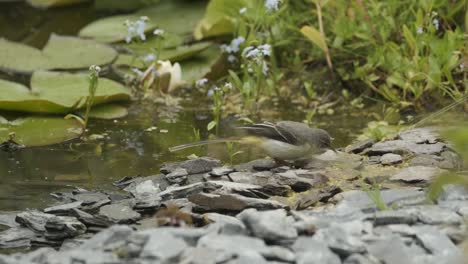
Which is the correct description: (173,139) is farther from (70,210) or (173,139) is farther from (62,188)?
(70,210)

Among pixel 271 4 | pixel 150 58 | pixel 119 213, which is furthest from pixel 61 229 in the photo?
pixel 150 58

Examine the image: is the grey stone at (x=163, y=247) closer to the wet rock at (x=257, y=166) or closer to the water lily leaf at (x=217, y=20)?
the wet rock at (x=257, y=166)

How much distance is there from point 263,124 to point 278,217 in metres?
1.30

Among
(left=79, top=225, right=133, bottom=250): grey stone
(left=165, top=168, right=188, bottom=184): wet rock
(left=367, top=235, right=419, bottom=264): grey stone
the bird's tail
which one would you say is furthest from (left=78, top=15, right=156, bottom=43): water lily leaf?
(left=367, top=235, right=419, bottom=264): grey stone

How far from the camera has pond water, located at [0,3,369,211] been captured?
4734 mm

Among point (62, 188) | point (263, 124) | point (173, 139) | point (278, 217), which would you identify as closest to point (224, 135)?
point (173, 139)

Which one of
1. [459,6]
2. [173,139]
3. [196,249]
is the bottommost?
[173,139]

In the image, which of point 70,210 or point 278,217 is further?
point 70,210

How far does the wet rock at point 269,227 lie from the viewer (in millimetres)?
3383

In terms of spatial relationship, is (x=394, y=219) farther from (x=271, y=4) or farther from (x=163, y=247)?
(x=271, y=4)

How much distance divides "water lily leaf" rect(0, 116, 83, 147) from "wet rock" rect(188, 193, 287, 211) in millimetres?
1576

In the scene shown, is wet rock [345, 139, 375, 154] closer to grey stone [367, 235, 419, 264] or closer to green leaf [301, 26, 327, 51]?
green leaf [301, 26, 327, 51]

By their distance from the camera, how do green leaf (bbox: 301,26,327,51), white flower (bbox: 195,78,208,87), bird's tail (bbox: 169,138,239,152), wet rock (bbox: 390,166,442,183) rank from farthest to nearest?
white flower (bbox: 195,78,208,87), green leaf (bbox: 301,26,327,51), bird's tail (bbox: 169,138,239,152), wet rock (bbox: 390,166,442,183)

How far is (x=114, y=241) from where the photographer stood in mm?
3422
